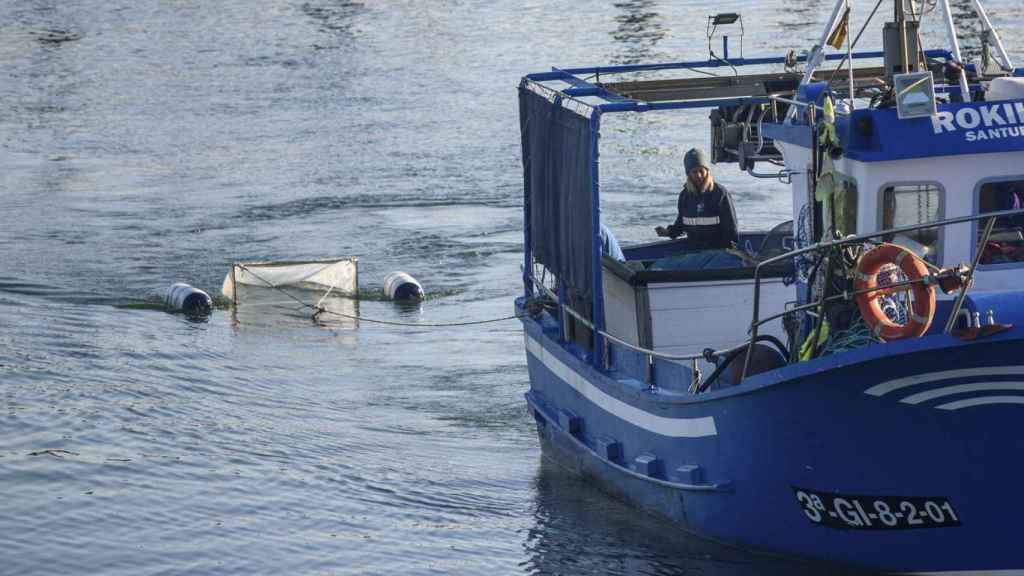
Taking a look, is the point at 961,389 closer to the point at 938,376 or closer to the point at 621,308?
the point at 938,376

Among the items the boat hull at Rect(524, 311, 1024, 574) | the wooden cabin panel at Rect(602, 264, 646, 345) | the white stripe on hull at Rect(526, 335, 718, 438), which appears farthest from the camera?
the wooden cabin panel at Rect(602, 264, 646, 345)

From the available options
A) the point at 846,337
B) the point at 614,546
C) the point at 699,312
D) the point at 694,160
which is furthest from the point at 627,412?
the point at 694,160

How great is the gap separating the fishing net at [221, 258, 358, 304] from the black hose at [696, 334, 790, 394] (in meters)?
11.5

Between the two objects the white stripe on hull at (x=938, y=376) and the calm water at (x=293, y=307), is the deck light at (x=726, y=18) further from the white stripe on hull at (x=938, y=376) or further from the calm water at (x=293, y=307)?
the white stripe on hull at (x=938, y=376)

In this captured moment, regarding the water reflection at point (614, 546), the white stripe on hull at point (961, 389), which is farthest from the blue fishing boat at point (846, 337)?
the water reflection at point (614, 546)

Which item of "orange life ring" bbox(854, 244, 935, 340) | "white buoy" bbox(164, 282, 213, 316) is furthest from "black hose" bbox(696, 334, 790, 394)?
"white buoy" bbox(164, 282, 213, 316)

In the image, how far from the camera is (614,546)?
479 inches

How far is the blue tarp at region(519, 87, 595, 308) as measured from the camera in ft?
39.2

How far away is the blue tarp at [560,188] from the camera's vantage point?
1195 centimetres

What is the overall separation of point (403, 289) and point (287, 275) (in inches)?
58.8

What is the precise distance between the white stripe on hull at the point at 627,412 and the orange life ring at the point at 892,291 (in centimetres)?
154

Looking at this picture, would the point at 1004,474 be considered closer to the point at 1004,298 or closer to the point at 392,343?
the point at 1004,298

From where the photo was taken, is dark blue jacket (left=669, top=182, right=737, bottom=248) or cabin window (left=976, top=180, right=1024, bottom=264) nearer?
cabin window (left=976, top=180, right=1024, bottom=264)

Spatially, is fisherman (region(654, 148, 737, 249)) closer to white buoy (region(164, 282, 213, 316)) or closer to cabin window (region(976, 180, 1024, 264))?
cabin window (region(976, 180, 1024, 264))
